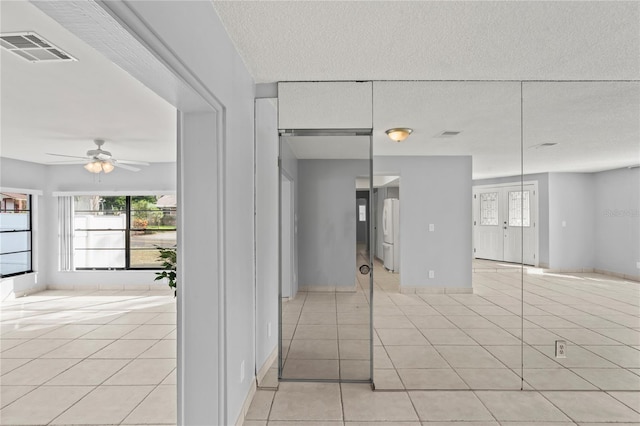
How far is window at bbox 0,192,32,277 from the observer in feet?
20.7

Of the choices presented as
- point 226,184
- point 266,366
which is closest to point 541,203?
point 226,184

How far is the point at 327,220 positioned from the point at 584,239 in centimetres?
210

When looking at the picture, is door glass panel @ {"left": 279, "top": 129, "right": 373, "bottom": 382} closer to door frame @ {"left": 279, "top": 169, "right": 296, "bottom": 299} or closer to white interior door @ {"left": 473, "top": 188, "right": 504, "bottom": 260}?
door frame @ {"left": 279, "top": 169, "right": 296, "bottom": 299}

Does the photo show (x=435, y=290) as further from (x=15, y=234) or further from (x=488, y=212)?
(x=15, y=234)

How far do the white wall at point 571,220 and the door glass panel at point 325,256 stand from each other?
150 centimetres

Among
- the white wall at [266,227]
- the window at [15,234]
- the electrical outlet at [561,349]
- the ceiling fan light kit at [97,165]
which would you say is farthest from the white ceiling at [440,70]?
the window at [15,234]

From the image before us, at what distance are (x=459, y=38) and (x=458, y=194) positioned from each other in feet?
4.02

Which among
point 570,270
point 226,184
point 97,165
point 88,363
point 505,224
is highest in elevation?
point 97,165

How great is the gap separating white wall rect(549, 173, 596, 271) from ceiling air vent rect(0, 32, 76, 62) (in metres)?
3.76

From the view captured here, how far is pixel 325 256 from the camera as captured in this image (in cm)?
310

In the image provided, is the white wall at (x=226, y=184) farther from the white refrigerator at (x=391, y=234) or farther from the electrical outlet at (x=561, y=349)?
the electrical outlet at (x=561, y=349)

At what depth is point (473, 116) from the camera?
10.1 feet

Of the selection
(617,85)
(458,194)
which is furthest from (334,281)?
(617,85)

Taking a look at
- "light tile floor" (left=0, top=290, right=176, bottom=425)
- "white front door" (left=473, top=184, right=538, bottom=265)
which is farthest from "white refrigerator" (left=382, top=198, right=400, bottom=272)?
"light tile floor" (left=0, top=290, right=176, bottom=425)
